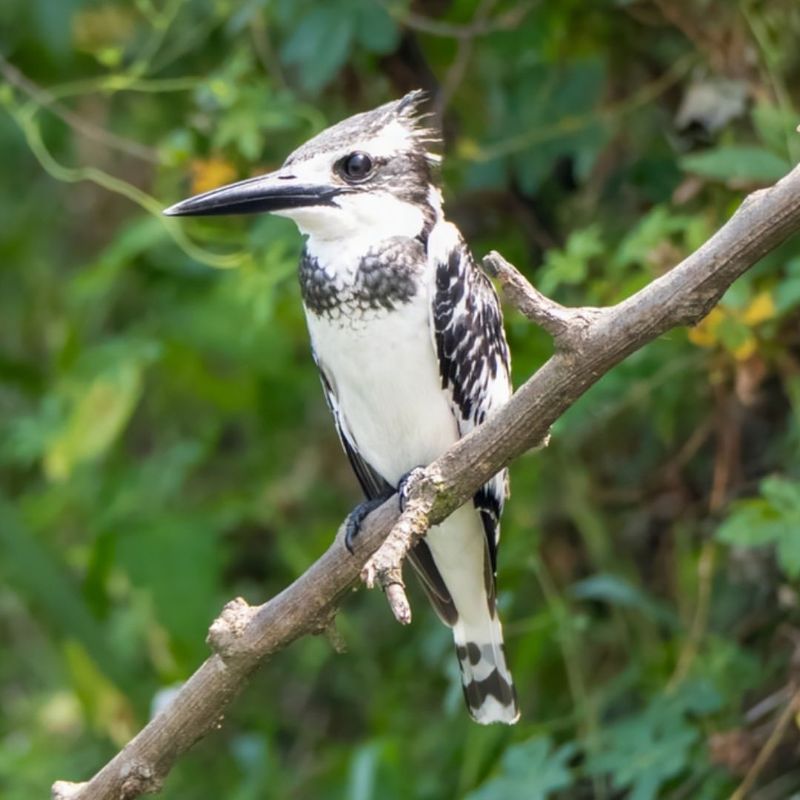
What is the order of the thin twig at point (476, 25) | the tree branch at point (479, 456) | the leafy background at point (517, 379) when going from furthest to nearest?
the thin twig at point (476, 25), the leafy background at point (517, 379), the tree branch at point (479, 456)

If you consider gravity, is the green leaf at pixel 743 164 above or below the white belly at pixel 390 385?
above

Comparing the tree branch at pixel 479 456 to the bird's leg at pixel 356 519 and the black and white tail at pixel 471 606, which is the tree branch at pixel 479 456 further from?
the black and white tail at pixel 471 606

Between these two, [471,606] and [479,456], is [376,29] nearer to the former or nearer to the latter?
[471,606]

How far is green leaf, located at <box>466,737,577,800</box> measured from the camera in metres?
2.41

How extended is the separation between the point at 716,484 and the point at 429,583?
639 millimetres

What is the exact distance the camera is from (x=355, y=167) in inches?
83.6

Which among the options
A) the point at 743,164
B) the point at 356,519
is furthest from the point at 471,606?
the point at 743,164

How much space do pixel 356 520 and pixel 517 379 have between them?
2.28 feet

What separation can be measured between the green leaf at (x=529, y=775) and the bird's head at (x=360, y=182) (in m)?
0.88

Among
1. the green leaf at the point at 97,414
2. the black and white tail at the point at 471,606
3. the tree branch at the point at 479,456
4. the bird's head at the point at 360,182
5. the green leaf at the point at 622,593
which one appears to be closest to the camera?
the tree branch at the point at 479,456

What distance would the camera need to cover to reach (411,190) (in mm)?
2172

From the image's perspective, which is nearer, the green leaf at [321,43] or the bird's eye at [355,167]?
the bird's eye at [355,167]

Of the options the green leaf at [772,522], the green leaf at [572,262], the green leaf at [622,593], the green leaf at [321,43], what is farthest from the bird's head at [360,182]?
the green leaf at [622,593]

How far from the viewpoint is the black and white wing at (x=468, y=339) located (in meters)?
2.15
